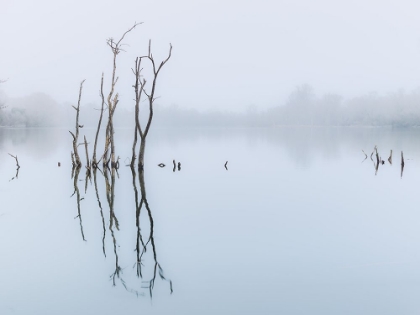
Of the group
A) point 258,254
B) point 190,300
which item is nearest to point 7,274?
point 190,300

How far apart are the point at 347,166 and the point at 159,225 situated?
1424 cm

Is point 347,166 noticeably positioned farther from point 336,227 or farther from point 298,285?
point 298,285

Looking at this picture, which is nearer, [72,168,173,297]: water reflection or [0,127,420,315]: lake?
[0,127,420,315]: lake

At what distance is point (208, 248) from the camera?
796 cm

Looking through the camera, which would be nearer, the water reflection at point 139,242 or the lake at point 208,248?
the lake at point 208,248

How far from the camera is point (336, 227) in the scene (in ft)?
31.7

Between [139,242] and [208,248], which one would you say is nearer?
Result: [208,248]

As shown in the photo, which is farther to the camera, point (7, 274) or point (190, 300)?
point (7, 274)

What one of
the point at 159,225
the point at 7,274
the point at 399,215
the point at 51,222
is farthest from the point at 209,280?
the point at 399,215

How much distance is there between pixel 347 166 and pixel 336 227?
13.0 m

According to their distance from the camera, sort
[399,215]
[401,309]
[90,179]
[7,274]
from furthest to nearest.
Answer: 1. [90,179]
2. [399,215]
3. [7,274]
4. [401,309]

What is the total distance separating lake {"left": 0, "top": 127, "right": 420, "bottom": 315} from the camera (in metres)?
5.79

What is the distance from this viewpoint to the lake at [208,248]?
5.79 meters

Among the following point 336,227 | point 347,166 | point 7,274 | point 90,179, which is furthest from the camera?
point 347,166
